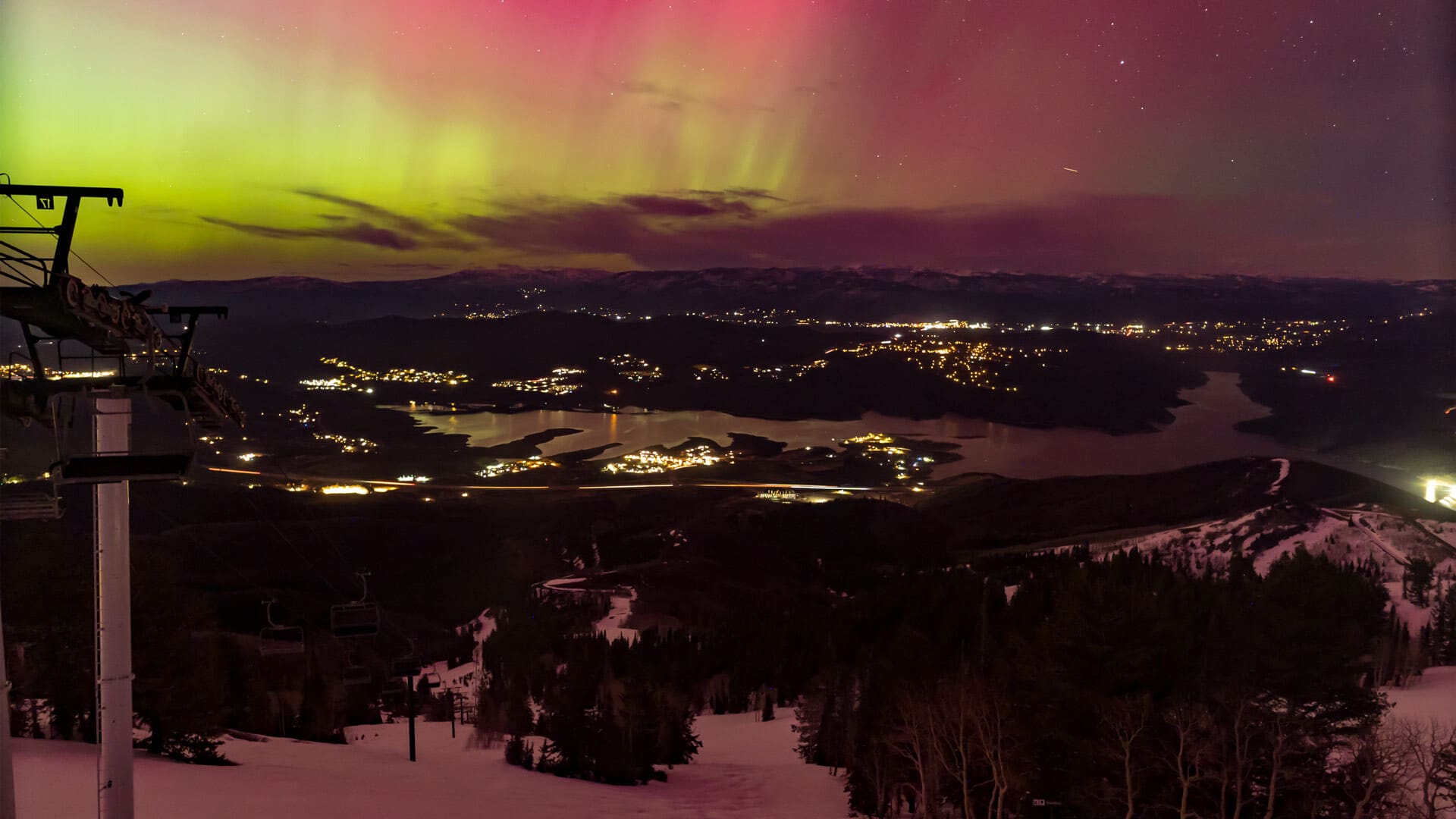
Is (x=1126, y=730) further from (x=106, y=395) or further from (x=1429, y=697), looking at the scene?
(x=1429, y=697)

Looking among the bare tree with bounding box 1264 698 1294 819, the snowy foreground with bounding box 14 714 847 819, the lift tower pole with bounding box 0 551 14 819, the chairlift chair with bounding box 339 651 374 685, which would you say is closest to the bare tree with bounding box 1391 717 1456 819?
the bare tree with bounding box 1264 698 1294 819

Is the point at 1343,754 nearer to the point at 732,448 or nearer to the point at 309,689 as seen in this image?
the point at 309,689

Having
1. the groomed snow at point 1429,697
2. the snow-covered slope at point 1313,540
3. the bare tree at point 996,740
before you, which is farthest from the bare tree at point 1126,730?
the snow-covered slope at point 1313,540

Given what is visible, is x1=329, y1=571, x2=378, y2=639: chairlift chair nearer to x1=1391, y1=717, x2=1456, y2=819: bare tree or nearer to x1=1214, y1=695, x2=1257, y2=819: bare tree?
x1=1214, y1=695, x2=1257, y2=819: bare tree

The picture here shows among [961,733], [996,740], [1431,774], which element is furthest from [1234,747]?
[961,733]

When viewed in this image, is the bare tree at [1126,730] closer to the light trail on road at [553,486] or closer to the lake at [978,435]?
the light trail on road at [553,486]

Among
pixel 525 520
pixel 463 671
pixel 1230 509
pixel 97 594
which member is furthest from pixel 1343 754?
pixel 1230 509
